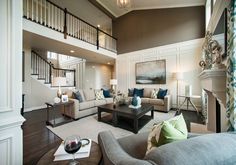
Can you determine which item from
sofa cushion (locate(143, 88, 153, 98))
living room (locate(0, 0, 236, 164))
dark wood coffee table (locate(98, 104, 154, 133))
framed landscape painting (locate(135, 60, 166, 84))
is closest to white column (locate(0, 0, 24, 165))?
living room (locate(0, 0, 236, 164))

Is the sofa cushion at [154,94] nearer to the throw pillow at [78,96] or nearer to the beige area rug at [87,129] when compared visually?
the beige area rug at [87,129]

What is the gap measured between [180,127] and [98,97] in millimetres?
3774

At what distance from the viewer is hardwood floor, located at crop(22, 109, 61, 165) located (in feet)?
6.13

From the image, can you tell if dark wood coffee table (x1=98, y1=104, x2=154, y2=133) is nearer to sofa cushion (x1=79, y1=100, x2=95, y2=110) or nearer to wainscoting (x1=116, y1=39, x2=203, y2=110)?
sofa cushion (x1=79, y1=100, x2=95, y2=110)

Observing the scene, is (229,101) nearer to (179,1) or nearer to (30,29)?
(30,29)

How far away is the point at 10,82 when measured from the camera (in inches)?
40.0

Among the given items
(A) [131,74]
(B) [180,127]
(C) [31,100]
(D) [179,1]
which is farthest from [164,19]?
(C) [31,100]

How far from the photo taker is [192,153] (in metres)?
0.55

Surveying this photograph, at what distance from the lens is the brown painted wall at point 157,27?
15.3ft

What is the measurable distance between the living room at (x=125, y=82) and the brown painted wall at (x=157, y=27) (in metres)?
0.04

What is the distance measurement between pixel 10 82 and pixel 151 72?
535cm

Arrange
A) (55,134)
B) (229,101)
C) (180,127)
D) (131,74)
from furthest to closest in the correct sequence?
(131,74), (55,134), (229,101), (180,127)

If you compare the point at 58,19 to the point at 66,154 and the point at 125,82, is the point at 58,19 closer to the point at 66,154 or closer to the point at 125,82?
the point at 125,82

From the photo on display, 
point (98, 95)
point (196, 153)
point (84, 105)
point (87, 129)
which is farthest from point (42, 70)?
point (196, 153)
